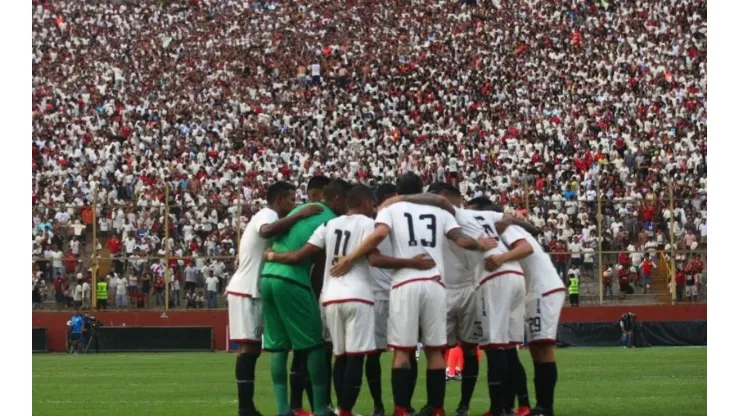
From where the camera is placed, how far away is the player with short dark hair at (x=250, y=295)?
13.2 m

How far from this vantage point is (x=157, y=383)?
69.1ft

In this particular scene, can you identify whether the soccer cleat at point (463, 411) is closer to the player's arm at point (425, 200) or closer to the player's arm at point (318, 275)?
the player's arm at point (318, 275)

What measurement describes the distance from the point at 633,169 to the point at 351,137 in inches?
429

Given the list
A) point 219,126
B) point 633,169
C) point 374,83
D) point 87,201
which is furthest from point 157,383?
point 374,83

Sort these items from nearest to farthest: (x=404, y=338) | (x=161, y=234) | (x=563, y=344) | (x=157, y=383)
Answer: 1. (x=404, y=338)
2. (x=157, y=383)
3. (x=563, y=344)
4. (x=161, y=234)

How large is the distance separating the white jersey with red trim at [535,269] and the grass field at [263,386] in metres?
1.53

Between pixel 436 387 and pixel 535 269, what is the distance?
190 cm

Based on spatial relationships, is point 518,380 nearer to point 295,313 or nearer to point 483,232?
point 483,232

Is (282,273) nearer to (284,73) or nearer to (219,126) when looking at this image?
(219,126)

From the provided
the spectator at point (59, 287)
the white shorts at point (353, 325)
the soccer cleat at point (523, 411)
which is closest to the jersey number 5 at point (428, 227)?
the white shorts at point (353, 325)

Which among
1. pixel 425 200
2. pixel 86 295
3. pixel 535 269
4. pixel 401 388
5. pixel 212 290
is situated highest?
pixel 425 200

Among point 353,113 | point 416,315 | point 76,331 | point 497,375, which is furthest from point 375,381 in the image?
point 353,113

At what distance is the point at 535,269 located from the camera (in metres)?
13.9

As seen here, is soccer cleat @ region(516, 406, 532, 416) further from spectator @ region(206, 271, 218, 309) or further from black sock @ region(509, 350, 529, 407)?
spectator @ region(206, 271, 218, 309)
